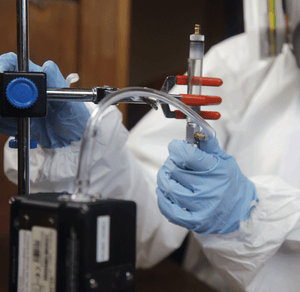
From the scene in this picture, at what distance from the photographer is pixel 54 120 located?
62 centimetres

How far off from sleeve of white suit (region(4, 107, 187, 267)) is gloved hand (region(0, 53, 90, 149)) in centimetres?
4

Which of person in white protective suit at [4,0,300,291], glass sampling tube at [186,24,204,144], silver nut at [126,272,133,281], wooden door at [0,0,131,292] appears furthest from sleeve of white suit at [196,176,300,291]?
wooden door at [0,0,131,292]

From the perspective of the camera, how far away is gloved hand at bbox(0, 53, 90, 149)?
55 cm

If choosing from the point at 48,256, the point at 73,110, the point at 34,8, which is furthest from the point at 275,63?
the point at 48,256

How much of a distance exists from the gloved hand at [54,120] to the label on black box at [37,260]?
0.29 meters

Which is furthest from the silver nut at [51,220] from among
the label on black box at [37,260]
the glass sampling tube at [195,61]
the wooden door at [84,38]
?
the wooden door at [84,38]

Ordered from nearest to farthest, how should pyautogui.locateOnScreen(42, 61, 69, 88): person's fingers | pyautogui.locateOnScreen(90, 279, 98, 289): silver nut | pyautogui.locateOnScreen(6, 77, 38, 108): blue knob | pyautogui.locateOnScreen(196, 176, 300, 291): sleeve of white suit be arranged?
pyautogui.locateOnScreen(90, 279, 98, 289): silver nut → pyautogui.locateOnScreen(6, 77, 38, 108): blue knob → pyautogui.locateOnScreen(42, 61, 69, 88): person's fingers → pyautogui.locateOnScreen(196, 176, 300, 291): sleeve of white suit

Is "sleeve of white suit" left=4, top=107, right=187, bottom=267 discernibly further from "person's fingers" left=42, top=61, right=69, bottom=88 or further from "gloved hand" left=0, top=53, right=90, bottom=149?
"person's fingers" left=42, top=61, right=69, bottom=88

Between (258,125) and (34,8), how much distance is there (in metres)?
0.80

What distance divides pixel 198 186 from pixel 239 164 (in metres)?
0.39

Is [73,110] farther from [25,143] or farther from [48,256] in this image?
[48,256]

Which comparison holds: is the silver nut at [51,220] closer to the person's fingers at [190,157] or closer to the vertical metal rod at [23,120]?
the vertical metal rod at [23,120]

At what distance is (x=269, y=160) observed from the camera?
2.96 ft

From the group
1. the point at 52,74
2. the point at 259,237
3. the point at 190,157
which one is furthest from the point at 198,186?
the point at 52,74
